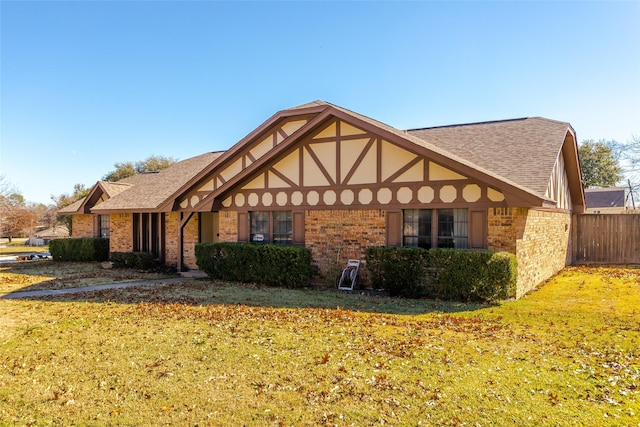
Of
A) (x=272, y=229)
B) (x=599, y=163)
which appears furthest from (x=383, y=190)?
(x=599, y=163)

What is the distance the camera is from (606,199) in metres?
35.4

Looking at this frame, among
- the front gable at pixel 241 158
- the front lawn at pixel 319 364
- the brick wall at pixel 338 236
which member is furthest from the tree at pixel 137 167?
the front lawn at pixel 319 364

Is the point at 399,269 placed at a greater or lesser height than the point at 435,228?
lesser

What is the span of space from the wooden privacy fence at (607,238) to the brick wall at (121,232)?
19946 mm

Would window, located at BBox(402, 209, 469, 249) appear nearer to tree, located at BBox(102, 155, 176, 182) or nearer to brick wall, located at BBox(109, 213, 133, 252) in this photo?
brick wall, located at BBox(109, 213, 133, 252)

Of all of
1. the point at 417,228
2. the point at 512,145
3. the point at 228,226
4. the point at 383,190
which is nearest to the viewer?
the point at 417,228

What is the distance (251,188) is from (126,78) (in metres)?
9.01

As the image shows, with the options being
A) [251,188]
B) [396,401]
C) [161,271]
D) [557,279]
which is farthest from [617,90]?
[161,271]

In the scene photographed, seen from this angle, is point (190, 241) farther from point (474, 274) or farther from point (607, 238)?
point (607, 238)

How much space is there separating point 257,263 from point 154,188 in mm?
9502

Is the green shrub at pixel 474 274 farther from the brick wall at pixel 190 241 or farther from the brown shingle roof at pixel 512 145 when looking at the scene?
the brick wall at pixel 190 241

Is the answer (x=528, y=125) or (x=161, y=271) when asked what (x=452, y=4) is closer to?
(x=528, y=125)

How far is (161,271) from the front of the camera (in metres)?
16.3

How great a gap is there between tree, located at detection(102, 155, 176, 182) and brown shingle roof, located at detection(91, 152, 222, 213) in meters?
27.9
